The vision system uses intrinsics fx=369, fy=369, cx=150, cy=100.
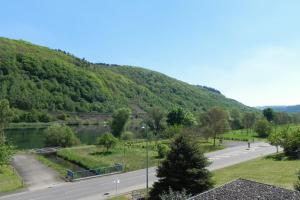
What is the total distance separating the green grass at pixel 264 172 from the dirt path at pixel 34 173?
58.5 ft

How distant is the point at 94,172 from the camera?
1742 inches

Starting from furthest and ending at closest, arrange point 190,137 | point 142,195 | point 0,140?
point 0,140
point 142,195
point 190,137

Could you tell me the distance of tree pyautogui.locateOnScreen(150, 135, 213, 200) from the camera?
1091 inches

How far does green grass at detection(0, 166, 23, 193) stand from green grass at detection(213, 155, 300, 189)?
19941 millimetres

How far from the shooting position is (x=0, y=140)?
44.2 m

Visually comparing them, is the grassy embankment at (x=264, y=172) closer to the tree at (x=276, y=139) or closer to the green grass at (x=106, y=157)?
the tree at (x=276, y=139)

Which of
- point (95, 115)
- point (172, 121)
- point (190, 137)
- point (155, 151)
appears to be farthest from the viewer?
point (95, 115)

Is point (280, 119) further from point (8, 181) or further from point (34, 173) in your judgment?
point (8, 181)

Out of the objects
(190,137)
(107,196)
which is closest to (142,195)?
(107,196)

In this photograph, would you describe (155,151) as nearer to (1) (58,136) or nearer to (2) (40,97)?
(1) (58,136)

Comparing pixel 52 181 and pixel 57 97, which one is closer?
pixel 52 181

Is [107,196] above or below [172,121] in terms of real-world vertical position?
below

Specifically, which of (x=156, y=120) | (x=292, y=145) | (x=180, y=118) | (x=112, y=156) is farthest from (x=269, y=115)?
(x=112, y=156)

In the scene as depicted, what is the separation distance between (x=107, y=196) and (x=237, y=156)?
97.4 ft
